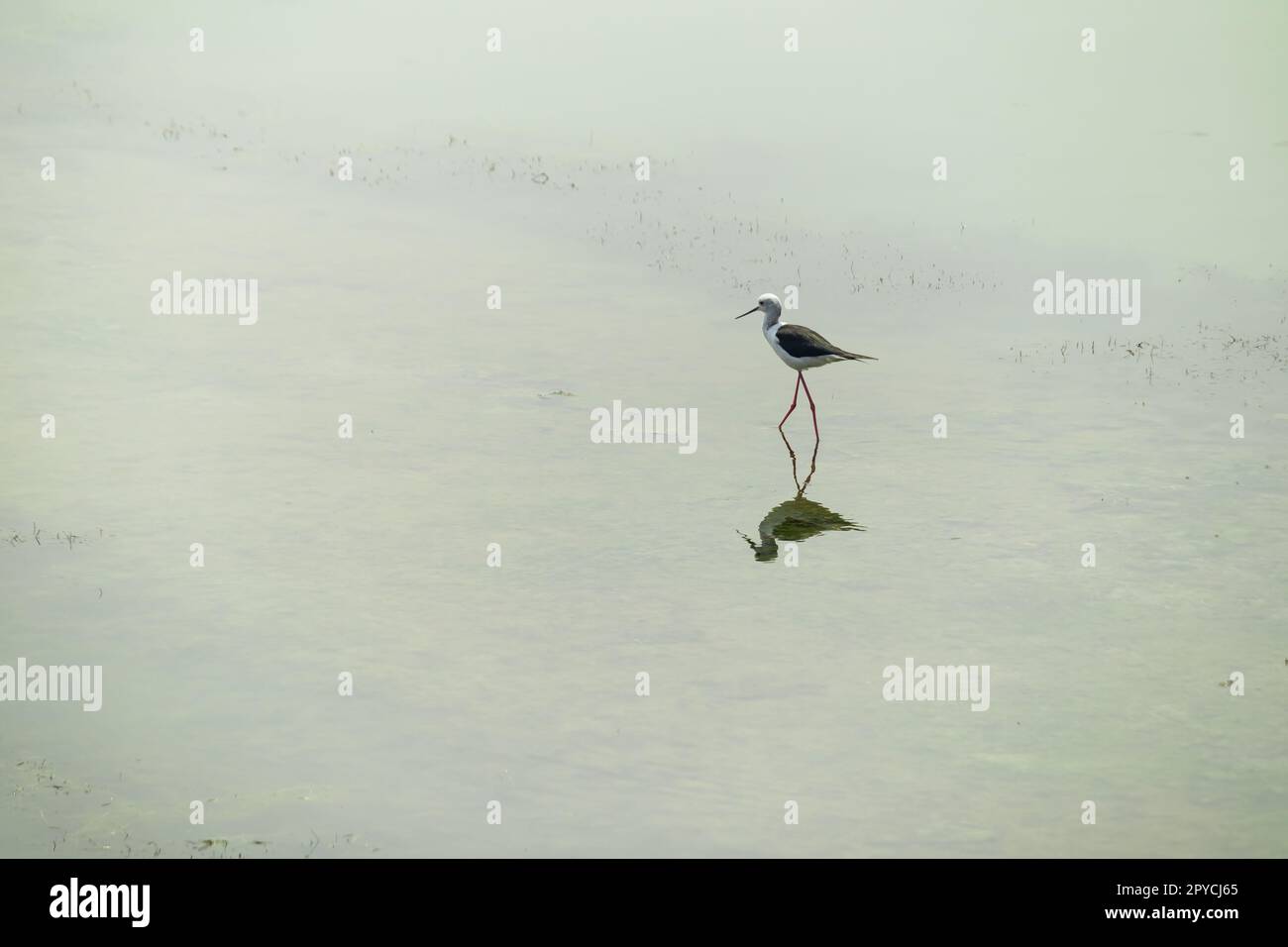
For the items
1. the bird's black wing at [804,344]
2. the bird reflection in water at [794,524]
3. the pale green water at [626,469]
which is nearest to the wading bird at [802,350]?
the bird's black wing at [804,344]

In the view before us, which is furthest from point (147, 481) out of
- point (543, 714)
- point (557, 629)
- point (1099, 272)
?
point (1099, 272)

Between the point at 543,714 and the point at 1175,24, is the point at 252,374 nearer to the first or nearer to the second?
the point at 543,714

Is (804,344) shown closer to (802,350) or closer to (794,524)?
(802,350)

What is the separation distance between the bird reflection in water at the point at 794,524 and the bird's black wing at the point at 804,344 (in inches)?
97.4

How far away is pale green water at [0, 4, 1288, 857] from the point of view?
12.3 metres

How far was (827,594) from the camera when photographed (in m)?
15.7

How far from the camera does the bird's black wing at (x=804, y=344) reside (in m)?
20.2

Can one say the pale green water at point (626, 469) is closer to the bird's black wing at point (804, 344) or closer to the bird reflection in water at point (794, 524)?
the bird reflection in water at point (794, 524)

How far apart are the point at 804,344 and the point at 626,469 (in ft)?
9.55

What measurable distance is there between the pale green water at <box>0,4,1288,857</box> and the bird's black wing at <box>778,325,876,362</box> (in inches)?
38.6

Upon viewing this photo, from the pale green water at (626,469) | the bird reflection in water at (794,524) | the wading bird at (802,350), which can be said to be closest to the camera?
the pale green water at (626,469)

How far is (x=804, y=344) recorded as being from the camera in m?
20.2

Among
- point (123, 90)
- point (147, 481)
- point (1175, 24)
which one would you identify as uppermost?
point (1175, 24)
